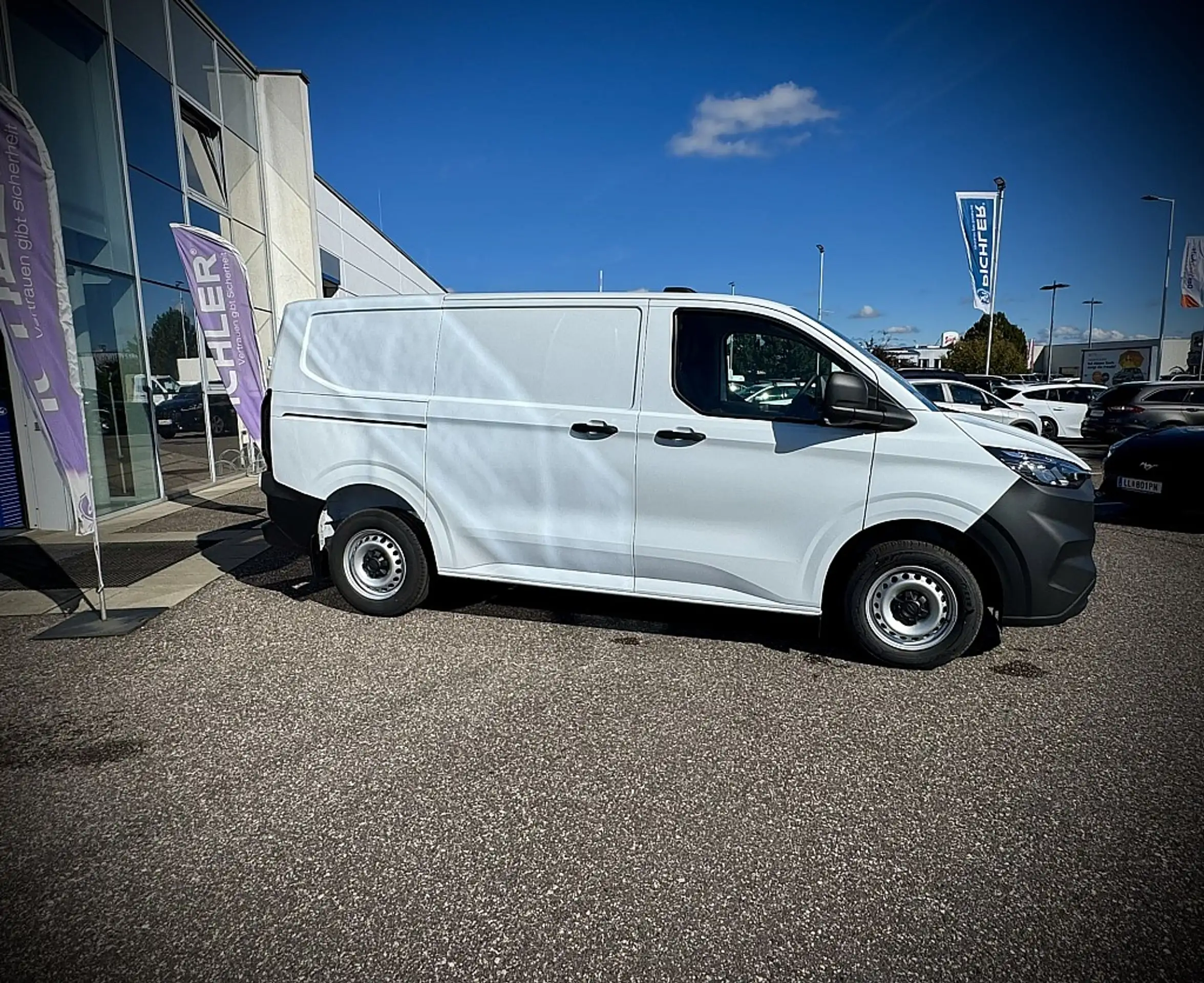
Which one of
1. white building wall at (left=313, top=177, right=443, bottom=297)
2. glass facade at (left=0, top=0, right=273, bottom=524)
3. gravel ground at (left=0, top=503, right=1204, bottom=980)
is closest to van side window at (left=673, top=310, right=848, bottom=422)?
gravel ground at (left=0, top=503, right=1204, bottom=980)

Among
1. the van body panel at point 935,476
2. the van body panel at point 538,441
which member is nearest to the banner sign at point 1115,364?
the van body panel at point 935,476

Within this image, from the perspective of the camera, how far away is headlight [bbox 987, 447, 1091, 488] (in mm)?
3920

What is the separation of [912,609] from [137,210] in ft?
35.5

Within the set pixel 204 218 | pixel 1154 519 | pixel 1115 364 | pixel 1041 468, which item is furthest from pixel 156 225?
pixel 1115 364

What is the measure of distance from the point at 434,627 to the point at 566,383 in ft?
6.08

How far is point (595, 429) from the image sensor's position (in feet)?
14.2

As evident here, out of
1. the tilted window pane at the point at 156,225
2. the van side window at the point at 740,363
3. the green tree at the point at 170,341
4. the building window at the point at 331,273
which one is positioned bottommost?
the van side window at the point at 740,363

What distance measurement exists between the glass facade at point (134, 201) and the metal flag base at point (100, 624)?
14.7ft

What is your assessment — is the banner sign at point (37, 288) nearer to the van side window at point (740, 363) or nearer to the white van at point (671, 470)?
the white van at point (671, 470)

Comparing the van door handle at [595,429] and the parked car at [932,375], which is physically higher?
the parked car at [932,375]

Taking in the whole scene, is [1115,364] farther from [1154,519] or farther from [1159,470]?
[1159,470]

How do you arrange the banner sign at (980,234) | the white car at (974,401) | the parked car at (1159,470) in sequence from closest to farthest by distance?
the parked car at (1159,470) < the white car at (974,401) < the banner sign at (980,234)

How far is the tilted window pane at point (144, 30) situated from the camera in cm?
938

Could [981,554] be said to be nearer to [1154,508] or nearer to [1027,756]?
[1027,756]
